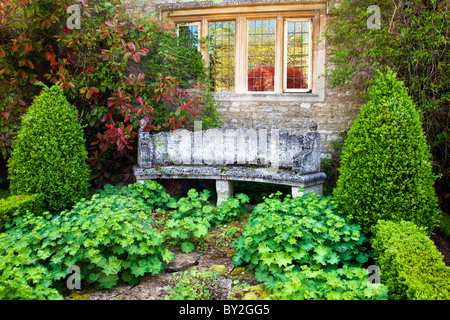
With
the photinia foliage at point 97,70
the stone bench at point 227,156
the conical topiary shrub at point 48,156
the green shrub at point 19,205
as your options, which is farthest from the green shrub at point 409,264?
the green shrub at point 19,205

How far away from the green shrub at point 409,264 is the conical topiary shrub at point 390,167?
258mm

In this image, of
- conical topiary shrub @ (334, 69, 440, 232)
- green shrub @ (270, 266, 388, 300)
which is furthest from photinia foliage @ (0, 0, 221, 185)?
green shrub @ (270, 266, 388, 300)

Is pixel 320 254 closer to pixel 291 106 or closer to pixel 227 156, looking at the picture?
pixel 227 156

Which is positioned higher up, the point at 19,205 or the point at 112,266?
the point at 19,205

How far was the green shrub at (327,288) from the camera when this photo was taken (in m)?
2.56

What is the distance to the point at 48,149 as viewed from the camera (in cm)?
436

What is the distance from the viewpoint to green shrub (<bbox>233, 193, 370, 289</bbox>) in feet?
10.3

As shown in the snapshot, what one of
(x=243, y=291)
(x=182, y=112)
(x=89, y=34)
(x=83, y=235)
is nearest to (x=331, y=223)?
(x=243, y=291)

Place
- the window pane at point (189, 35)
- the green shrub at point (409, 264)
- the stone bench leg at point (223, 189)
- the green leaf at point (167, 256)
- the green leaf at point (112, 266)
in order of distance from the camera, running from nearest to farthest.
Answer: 1. the green shrub at point (409, 264)
2. the green leaf at point (112, 266)
3. the green leaf at point (167, 256)
4. the stone bench leg at point (223, 189)
5. the window pane at point (189, 35)

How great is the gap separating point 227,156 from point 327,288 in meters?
3.05

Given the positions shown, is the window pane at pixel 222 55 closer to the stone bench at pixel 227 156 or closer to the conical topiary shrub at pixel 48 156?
the stone bench at pixel 227 156

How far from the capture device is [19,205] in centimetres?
405

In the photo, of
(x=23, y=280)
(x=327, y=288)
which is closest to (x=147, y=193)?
(x=23, y=280)

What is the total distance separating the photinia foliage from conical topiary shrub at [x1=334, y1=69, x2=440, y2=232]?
2.84 metres
